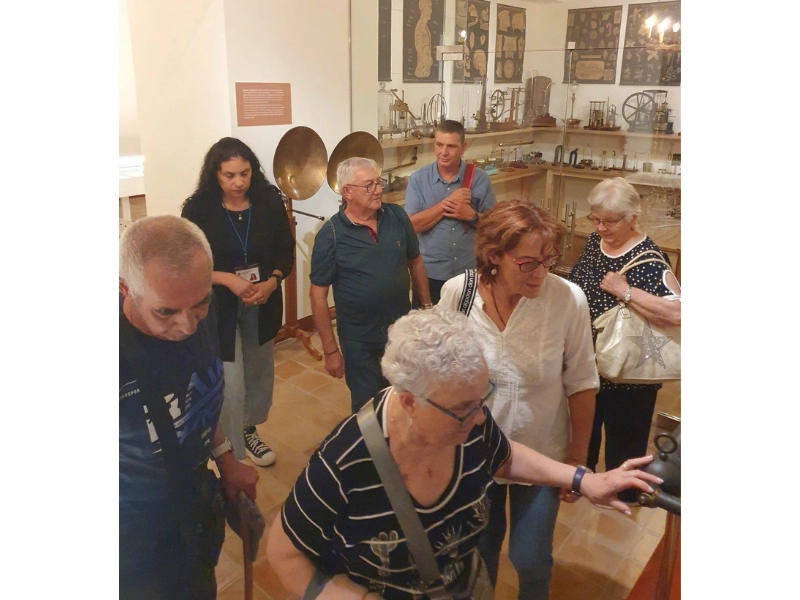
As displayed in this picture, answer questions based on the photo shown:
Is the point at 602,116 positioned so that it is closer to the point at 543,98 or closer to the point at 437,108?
the point at 543,98

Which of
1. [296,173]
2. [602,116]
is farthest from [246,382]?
[602,116]

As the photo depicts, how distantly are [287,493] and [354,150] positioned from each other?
2.79 ft

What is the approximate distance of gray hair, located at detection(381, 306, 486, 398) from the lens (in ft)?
2.43

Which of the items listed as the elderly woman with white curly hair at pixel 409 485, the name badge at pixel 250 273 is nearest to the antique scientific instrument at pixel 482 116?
the name badge at pixel 250 273

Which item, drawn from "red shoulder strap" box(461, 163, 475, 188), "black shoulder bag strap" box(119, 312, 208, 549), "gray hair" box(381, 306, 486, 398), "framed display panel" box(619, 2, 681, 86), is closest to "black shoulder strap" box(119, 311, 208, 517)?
"black shoulder bag strap" box(119, 312, 208, 549)

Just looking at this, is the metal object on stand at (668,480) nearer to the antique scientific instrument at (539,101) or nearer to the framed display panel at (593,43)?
the antique scientific instrument at (539,101)

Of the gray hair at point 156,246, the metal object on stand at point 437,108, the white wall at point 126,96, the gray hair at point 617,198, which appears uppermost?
the metal object on stand at point 437,108

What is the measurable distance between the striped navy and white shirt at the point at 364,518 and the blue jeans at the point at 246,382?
0.19 m

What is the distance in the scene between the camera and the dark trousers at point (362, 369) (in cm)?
115

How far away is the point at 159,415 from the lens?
0.79 meters
